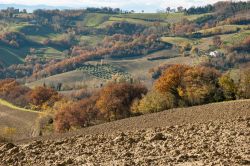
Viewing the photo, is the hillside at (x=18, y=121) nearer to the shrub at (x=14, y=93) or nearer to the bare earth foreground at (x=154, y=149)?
the shrub at (x=14, y=93)

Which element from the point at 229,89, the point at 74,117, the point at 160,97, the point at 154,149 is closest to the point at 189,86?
the point at 160,97

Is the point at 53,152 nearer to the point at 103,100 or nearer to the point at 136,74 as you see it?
the point at 103,100

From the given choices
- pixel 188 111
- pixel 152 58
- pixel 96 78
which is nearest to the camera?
pixel 188 111

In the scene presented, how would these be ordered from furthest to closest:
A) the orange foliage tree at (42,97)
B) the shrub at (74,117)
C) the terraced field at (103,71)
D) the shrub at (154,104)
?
the terraced field at (103,71), the orange foliage tree at (42,97), the shrub at (74,117), the shrub at (154,104)

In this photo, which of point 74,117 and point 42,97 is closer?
point 74,117

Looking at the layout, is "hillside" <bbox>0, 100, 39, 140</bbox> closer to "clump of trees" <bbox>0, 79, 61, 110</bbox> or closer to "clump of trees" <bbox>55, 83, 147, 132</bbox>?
"clump of trees" <bbox>0, 79, 61, 110</bbox>

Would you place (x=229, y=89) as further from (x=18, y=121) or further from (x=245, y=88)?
(x=18, y=121)

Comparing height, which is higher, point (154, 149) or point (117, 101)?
point (154, 149)

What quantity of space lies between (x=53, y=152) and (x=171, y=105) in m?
41.1

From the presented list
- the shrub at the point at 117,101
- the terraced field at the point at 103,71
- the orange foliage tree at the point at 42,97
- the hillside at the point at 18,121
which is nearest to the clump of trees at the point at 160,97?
the shrub at the point at 117,101

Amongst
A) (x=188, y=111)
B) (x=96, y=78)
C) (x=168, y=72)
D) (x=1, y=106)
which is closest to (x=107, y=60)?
(x=96, y=78)

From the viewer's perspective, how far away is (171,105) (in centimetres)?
6588

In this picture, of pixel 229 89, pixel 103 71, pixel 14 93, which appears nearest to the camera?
pixel 229 89

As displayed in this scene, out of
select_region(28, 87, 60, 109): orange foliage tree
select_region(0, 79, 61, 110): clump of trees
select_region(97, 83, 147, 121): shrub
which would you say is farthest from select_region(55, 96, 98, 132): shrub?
select_region(28, 87, 60, 109): orange foliage tree
